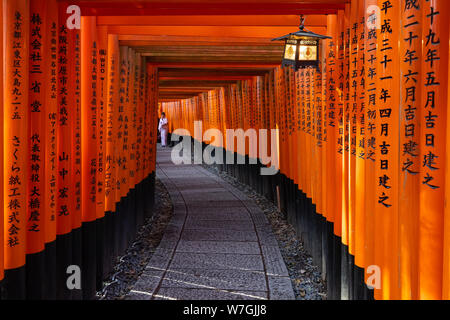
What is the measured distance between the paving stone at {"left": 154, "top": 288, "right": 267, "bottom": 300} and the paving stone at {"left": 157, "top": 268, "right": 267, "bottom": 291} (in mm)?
149

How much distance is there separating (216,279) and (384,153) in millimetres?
3916

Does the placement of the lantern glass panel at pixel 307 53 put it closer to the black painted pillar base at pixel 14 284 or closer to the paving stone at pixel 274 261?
the paving stone at pixel 274 261

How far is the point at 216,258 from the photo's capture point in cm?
791

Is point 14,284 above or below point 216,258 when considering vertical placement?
above

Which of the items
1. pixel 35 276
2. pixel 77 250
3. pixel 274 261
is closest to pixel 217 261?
pixel 274 261

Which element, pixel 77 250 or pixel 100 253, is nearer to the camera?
pixel 77 250

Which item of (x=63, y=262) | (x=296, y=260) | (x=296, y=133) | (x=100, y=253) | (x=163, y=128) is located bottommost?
(x=296, y=260)

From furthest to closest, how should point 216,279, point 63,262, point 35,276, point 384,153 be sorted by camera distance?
point 216,279 < point 63,262 < point 35,276 < point 384,153

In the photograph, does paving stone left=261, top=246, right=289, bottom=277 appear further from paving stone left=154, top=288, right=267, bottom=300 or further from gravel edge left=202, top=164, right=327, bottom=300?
paving stone left=154, top=288, right=267, bottom=300

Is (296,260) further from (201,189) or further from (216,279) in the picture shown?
(201,189)

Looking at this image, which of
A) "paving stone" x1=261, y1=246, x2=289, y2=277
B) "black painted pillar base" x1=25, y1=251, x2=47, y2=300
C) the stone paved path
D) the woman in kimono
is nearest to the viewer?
"black painted pillar base" x1=25, y1=251, x2=47, y2=300

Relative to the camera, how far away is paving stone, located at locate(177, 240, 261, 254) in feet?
27.6

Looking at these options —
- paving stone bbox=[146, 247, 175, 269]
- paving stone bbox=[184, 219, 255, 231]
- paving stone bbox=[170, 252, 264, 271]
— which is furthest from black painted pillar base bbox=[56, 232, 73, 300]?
paving stone bbox=[184, 219, 255, 231]

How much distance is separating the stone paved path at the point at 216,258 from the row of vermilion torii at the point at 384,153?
87 centimetres
